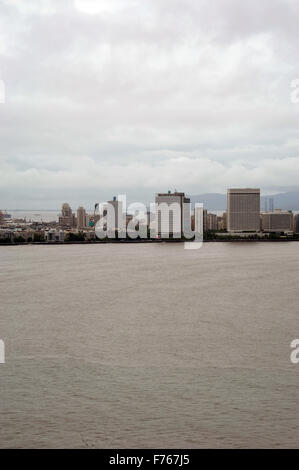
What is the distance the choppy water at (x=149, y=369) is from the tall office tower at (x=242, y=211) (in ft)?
73.1

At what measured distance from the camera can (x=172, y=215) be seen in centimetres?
2655

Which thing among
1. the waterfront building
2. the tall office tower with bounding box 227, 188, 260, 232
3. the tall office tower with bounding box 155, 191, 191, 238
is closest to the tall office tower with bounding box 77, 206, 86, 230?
the tall office tower with bounding box 155, 191, 191, 238

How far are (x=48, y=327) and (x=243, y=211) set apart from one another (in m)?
25.1

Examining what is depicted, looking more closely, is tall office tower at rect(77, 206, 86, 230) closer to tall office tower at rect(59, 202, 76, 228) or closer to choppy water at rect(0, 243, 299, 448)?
tall office tower at rect(59, 202, 76, 228)

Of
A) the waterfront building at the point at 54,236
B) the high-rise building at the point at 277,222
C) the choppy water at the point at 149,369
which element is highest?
the high-rise building at the point at 277,222

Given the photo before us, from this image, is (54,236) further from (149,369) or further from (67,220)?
(149,369)

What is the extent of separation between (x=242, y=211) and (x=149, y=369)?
85.9 feet

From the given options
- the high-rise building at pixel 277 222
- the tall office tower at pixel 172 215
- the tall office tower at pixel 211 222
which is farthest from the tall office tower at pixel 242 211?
the tall office tower at pixel 211 222

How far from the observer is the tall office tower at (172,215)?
2527cm

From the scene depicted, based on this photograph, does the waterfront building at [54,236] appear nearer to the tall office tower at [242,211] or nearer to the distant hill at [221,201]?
the tall office tower at [242,211]

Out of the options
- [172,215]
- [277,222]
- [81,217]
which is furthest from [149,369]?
[81,217]

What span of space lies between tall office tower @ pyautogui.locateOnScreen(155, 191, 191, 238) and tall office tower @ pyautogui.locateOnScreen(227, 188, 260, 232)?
226 centimetres
